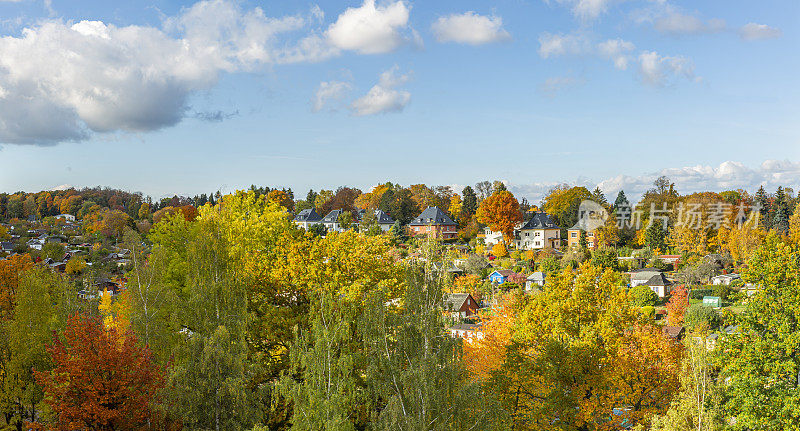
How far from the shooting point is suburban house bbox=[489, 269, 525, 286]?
65.9 meters

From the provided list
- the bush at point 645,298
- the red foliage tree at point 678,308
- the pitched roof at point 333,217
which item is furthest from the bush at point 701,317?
the pitched roof at point 333,217

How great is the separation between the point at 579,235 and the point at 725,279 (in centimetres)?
2536

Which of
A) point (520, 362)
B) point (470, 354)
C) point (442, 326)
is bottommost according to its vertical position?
point (470, 354)

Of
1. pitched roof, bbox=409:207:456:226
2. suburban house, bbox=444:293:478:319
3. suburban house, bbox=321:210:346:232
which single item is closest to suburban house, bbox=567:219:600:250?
pitched roof, bbox=409:207:456:226

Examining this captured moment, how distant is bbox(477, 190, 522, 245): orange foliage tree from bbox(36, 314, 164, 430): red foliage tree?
248 feet

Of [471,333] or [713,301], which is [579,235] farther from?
[471,333]

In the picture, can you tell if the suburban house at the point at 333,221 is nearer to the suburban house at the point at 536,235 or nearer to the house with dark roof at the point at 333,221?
the house with dark roof at the point at 333,221

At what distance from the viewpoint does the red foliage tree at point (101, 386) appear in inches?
Answer: 583

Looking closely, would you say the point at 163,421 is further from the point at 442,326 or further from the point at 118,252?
the point at 118,252

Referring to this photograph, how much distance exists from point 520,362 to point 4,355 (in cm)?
2016

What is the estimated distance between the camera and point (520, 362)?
64.1 ft

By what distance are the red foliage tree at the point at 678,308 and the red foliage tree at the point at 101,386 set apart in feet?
153

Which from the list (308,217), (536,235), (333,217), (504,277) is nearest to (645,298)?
(504,277)

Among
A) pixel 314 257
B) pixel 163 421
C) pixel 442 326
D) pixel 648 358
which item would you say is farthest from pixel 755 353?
pixel 163 421
